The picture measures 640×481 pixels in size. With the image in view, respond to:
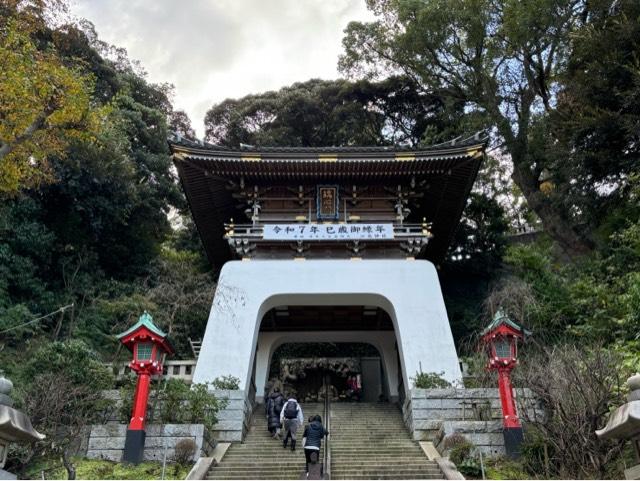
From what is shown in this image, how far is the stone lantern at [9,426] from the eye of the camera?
15.7 feet

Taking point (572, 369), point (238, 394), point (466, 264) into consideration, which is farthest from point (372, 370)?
point (572, 369)

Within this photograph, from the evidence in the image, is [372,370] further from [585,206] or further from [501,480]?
[501,480]

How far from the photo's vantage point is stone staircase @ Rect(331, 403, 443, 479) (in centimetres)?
859

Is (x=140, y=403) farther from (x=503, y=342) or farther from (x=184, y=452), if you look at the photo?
(x=503, y=342)

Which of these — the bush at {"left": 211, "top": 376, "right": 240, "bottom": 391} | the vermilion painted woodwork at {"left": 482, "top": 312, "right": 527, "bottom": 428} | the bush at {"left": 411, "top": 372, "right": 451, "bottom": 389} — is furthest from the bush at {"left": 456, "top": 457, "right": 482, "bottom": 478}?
the bush at {"left": 211, "top": 376, "right": 240, "bottom": 391}

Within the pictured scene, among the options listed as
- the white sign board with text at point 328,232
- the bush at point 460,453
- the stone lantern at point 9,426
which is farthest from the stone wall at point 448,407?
the stone lantern at point 9,426

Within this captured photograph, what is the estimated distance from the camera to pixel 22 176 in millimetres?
10641

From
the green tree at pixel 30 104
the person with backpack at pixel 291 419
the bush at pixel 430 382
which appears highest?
the green tree at pixel 30 104

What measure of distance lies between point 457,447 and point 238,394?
457 cm

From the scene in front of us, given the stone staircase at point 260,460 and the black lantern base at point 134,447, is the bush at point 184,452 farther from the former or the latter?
the black lantern base at point 134,447

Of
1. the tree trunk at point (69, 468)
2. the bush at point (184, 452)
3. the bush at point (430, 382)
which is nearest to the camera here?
the tree trunk at point (69, 468)

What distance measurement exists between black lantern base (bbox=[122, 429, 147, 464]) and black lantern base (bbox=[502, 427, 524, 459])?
20.4 ft

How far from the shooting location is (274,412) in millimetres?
10891

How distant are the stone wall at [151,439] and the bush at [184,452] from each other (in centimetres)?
10
